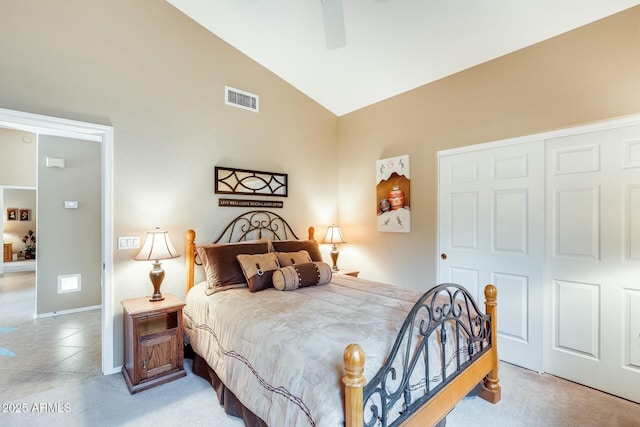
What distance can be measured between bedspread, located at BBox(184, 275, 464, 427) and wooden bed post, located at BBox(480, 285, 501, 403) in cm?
54

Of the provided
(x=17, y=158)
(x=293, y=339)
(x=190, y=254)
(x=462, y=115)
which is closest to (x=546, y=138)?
(x=462, y=115)

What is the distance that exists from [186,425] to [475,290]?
9.21 ft

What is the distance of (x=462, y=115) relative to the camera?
316 centimetres

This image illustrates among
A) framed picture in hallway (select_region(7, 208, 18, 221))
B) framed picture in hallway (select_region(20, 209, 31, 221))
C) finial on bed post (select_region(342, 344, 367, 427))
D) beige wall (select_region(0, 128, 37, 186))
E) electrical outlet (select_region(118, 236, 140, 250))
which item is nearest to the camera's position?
finial on bed post (select_region(342, 344, 367, 427))

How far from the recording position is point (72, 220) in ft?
14.1

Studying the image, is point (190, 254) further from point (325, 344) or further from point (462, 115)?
point (462, 115)

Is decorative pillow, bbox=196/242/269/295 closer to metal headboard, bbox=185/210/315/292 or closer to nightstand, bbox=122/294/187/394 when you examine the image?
metal headboard, bbox=185/210/315/292

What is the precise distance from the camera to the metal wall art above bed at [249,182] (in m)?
3.27

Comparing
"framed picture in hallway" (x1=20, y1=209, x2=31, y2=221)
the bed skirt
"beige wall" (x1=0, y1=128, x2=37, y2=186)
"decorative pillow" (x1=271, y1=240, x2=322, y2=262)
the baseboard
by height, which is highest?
"beige wall" (x1=0, y1=128, x2=37, y2=186)

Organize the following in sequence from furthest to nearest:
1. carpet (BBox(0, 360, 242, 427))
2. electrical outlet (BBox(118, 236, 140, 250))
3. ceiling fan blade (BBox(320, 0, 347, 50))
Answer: electrical outlet (BBox(118, 236, 140, 250))
carpet (BBox(0, 360, 242, 427))
ceiling fan blade (BBox(320, 0, 347, 50))

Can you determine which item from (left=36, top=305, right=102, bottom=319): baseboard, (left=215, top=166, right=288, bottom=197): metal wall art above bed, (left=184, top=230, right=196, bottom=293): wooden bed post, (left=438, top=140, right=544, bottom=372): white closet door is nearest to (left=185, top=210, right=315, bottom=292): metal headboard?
(left=184, top=230, right=196, bottom=293): wooden bed post

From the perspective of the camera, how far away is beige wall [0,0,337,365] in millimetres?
2346

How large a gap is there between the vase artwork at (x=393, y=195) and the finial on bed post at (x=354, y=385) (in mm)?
2661

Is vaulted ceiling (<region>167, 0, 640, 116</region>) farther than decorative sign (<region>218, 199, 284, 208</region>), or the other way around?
decorative sign (<region>218, 199, 284, 208</region>)
